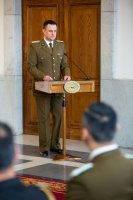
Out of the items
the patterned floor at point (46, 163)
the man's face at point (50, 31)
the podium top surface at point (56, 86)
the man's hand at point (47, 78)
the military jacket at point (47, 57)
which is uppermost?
the man's face at point (50, 31)

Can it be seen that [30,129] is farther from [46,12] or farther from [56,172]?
[56,172]

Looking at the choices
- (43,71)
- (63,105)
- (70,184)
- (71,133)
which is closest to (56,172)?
(63,105)

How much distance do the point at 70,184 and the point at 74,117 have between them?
6.26 meters

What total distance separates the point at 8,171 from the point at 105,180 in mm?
432

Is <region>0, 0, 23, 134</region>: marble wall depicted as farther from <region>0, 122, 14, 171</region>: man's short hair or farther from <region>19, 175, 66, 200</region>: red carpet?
<region>0, 122, 14, 171</region>: man's short hair

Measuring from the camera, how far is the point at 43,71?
23.1ft

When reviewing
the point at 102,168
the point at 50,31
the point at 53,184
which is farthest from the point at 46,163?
the point at 102,168

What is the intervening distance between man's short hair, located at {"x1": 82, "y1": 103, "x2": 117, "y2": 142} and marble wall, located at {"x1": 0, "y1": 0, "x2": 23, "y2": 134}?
256 inches

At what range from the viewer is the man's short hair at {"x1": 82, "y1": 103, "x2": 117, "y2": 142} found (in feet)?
7.29

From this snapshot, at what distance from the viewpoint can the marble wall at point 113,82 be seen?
7688 millimetres

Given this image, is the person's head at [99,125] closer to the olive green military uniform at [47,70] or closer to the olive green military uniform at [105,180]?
the olive green military uniform at [105,180]

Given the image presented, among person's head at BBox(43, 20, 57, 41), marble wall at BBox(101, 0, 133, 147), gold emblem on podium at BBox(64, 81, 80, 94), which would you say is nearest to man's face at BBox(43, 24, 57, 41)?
person's head at BBox(43, 20, 57, 41)

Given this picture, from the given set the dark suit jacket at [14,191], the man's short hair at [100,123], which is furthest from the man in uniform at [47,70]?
the dark suit jacket at [14,191]

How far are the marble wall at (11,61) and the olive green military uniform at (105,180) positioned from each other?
6509 millimetres
